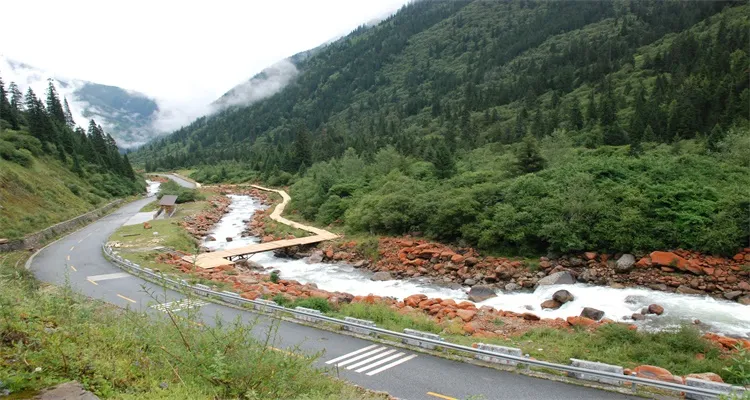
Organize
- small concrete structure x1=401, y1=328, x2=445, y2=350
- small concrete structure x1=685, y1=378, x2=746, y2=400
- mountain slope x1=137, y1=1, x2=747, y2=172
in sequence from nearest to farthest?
1. small concrete structure x1=685, y1=378, x2=746, y2=400
2. small concrete structure x1=401, y1=328, x2=445, y2=350
3. mountain slope x1=137, y1=1, x2=747, y2=172

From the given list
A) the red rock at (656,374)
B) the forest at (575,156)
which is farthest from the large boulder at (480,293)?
the red rock at (656,374)

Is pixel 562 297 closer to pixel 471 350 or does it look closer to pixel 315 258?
pixel 471 350

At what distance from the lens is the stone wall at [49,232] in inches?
1264

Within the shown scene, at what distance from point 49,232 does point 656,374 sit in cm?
4558

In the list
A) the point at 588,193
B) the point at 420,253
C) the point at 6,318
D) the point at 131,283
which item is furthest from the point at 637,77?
the point at 6,318

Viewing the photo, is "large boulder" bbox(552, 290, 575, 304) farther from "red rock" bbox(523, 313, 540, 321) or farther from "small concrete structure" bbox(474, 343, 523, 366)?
"small concrete structure" bbox(474, 343, 523, 366)

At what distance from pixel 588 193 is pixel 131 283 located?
94.2ft

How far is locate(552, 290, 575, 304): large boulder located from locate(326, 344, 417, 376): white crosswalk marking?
11429 millimetres

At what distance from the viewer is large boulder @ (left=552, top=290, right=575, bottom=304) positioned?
20703 mm

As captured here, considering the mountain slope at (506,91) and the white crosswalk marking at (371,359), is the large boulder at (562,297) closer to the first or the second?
the white crosswalk marking at (371,359)

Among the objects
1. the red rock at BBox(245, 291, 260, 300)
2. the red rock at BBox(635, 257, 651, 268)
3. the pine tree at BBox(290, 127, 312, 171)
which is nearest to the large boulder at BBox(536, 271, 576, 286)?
the red rock at BBox(635, 257, 651, 268)

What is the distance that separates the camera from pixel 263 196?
73375 millimetres

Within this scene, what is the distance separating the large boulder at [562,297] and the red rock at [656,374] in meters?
9.77

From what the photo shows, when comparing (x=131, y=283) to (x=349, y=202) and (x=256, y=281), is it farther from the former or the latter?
(x=349, y=202)
